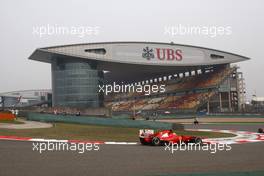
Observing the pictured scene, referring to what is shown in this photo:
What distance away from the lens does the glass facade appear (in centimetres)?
8550

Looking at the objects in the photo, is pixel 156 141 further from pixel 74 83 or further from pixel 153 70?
pixel 153 70

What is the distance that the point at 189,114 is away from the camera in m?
67.6

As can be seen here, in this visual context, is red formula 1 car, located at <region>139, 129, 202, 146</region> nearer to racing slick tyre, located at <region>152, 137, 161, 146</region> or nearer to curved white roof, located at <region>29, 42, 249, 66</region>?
racing slick tyre, located at <region>152, 137, 161, 146</region>

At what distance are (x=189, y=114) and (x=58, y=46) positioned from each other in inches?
1323

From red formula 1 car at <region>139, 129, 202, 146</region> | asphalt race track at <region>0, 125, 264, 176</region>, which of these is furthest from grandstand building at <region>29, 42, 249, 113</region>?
asphalt race track at <region>0, 125, 264, 176</region>

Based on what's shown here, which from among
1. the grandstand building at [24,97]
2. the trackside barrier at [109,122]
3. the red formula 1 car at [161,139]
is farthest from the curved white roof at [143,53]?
the red formula 1 car at [161,139]

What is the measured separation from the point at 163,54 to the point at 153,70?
319 inches

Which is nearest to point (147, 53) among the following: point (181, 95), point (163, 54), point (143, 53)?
point (143, 53)

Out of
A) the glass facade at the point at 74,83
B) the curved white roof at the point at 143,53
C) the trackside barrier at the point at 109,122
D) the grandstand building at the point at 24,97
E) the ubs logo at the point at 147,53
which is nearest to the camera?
the trackside barrier at the point at 109,122

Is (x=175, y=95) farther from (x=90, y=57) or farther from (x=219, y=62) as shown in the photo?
(x=90, y=57)

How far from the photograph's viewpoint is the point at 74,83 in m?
86.1

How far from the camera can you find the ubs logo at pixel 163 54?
91.8 m

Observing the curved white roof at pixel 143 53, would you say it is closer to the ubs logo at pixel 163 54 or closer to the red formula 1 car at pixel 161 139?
the ubs logo at pixel 163 54

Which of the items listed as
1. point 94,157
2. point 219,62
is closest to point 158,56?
point 219,62
